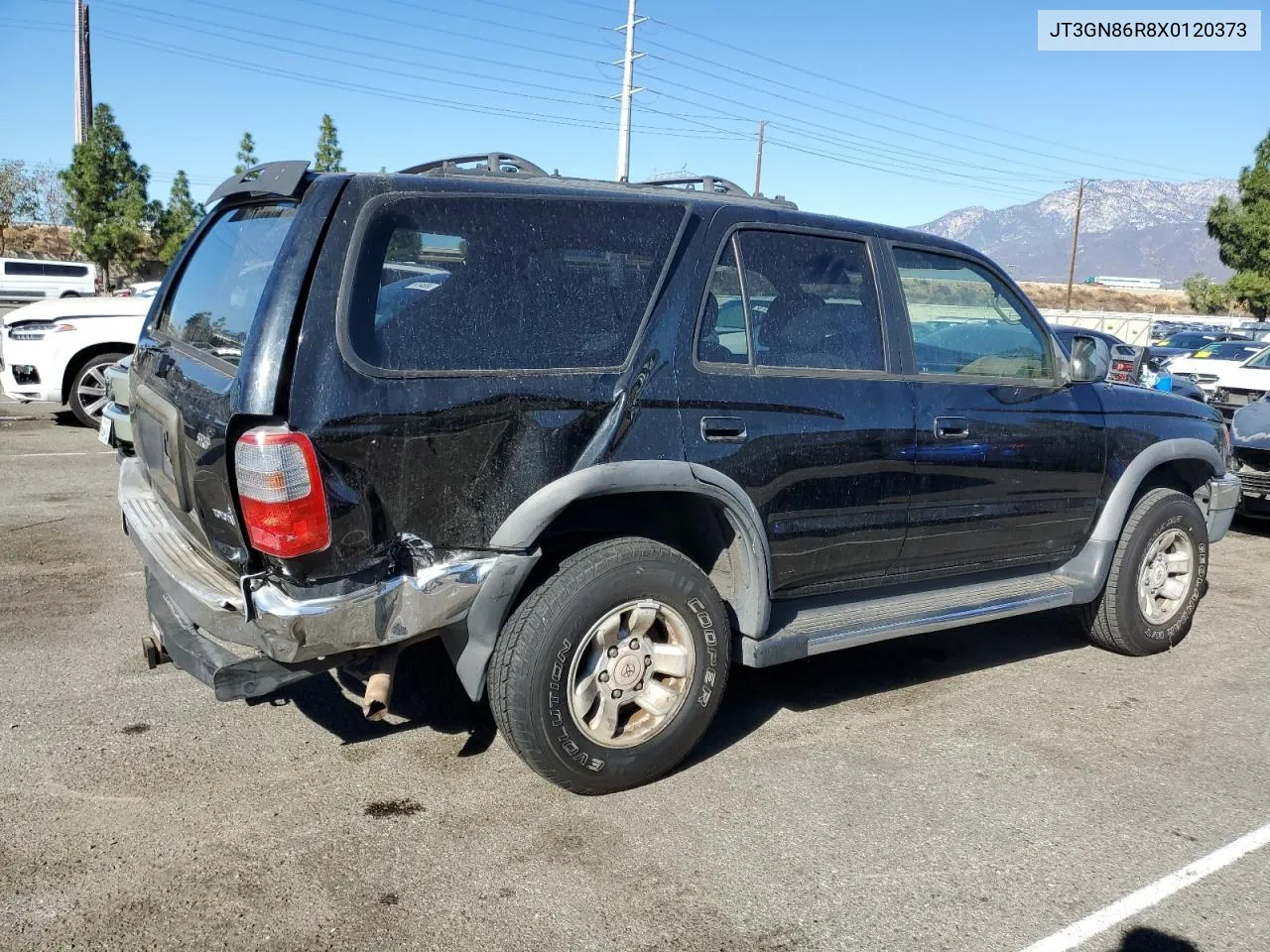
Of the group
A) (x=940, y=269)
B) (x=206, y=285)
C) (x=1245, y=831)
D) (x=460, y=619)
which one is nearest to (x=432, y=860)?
(x=460, y=619)

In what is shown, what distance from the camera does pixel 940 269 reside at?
4562mm

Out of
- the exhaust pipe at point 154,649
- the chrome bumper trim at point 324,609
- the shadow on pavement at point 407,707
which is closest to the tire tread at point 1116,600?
the shadow on pavement at point 407,707

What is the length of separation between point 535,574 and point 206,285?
66.8 inches

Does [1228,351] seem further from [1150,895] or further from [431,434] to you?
[431,434]

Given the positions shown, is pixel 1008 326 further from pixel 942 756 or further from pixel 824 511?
pixel 942 756

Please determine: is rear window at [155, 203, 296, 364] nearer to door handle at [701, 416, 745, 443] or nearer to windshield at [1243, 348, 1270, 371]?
door handle at [701, 416, 745, 443]

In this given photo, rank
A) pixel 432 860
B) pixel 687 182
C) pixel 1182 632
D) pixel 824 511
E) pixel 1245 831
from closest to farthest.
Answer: pixel 432 860 < pixel 1245 831 < pixel 824 511 < pixel 687 182 < pixel 1182 632

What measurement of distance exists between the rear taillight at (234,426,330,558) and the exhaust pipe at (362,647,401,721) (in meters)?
0.45

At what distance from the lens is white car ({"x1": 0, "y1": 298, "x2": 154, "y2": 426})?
1012 cm

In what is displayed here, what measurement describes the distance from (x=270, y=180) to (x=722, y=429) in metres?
1.65

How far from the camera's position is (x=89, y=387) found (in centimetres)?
1051

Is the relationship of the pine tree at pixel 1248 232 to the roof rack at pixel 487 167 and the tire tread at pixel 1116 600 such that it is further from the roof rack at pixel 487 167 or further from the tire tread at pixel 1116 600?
the roof rack at pixel 487 167

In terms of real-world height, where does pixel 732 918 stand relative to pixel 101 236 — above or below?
below

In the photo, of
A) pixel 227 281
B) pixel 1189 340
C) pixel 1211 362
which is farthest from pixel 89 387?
pixel 1189 340
